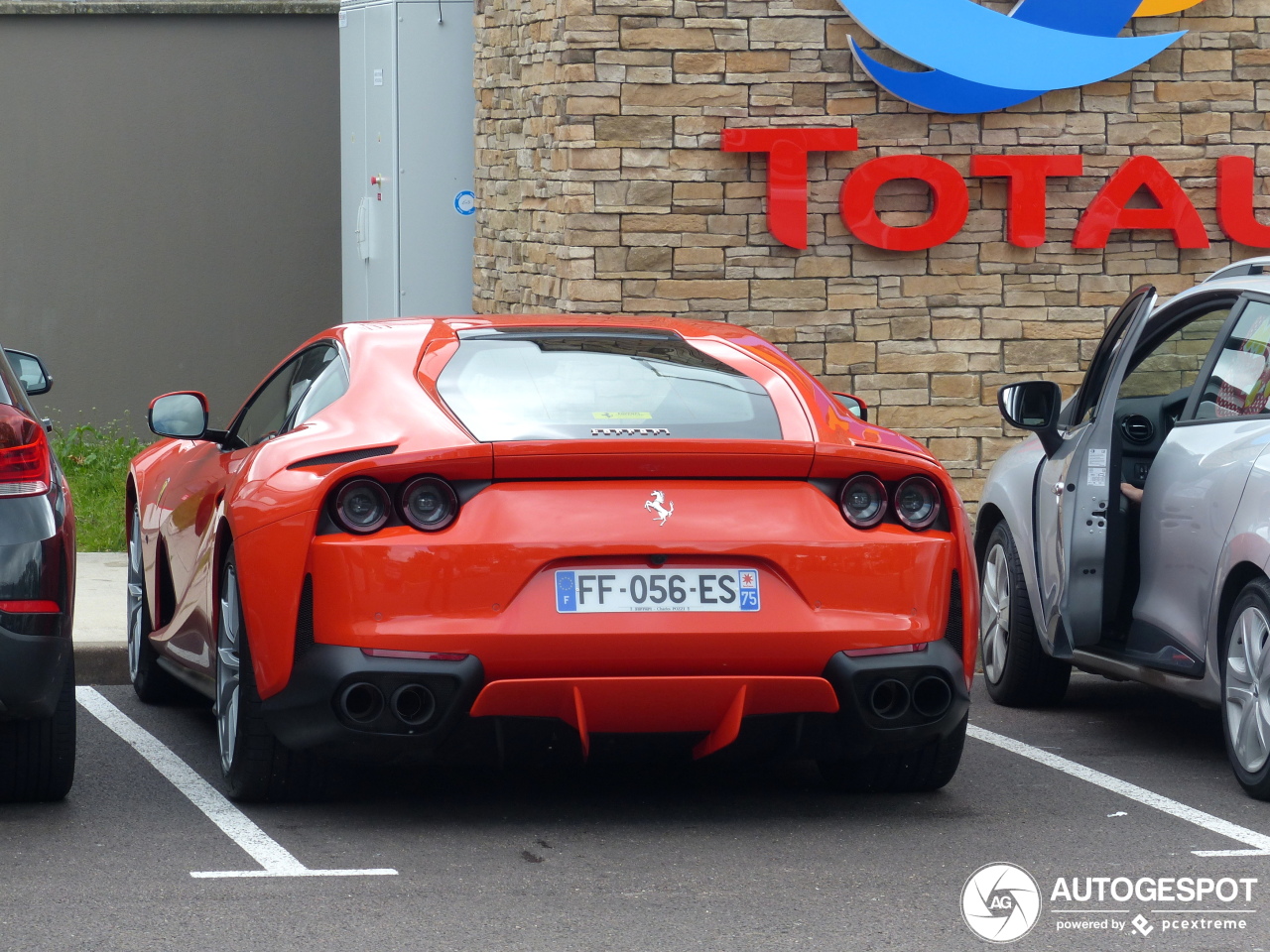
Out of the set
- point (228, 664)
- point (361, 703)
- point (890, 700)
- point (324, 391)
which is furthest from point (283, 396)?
point (890, 700)

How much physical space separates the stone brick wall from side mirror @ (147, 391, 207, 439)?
195 inches

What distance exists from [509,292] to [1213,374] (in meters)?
6.40

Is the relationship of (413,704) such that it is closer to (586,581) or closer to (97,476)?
(586,581)

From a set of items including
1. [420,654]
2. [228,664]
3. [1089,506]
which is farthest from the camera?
[1089,506]

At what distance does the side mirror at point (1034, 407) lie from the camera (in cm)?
684

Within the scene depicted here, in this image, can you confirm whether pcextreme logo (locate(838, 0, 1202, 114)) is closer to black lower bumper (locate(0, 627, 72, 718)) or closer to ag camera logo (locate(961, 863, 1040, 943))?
ag camera logo (locate(961, 863, 1040, 943))

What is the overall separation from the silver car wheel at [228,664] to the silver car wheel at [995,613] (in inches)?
121

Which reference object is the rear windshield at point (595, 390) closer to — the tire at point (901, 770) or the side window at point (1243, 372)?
the tire at point (901, 770)

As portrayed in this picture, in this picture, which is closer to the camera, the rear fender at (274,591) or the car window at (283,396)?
the rear fender at (274,591)

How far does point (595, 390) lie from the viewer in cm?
540

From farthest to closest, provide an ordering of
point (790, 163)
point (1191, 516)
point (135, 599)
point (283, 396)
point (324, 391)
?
point (790, 163), point (135, 599), point (283, 396), point (1191, 516), point (324, 391)

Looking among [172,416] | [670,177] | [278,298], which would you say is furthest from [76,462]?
[172,416]

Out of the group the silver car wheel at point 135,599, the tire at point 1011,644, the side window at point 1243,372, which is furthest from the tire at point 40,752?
the side window at point 1243,372

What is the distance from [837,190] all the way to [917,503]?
20.7ft
